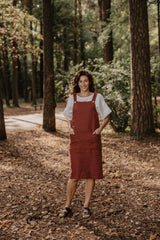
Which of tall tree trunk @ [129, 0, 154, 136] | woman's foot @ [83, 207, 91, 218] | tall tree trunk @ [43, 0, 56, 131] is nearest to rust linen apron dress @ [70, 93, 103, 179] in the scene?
woman's foot @ [83, 207, 91, 218]

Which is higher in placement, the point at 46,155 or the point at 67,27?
the point at 67,27

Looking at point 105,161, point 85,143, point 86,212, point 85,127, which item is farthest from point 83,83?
point 105,161

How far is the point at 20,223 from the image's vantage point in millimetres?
3807

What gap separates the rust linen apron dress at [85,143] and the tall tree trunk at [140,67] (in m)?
4.76

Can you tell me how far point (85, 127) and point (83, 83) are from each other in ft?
2.23

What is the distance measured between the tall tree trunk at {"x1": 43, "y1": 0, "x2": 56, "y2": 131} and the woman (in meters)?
6.45

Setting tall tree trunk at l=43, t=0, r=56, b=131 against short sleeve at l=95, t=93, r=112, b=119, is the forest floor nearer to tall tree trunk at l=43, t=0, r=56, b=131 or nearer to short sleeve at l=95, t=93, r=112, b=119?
short sleeve at l=95, t=93, r=112, b=119

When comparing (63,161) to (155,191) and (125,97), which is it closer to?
(155,191)

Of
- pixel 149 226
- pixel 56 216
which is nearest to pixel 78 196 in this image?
pixel 56 216

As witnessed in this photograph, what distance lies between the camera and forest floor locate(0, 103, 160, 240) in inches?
138

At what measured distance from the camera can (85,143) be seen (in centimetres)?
351

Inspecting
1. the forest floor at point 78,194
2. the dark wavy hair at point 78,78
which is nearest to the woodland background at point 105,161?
the forest floor at point 78,194

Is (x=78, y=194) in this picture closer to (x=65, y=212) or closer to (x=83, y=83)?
(x=65, y=212)

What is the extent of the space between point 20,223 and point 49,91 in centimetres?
687
